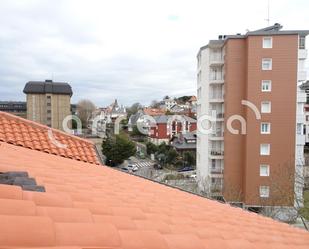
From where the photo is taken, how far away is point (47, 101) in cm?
3734

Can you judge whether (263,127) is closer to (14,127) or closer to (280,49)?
(280,49)

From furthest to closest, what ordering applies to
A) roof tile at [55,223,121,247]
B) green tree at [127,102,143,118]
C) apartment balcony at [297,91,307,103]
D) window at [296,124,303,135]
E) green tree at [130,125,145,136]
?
green tree at [127,102,143,118]
green tree at [130,125,145,136]
window at [296,124,303,135]
apartment balcony at [297,91,307,103]
roof tile at [55,223,121,247]

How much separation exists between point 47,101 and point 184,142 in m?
18.6

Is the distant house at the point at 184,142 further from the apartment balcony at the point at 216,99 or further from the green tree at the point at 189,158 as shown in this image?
the apartment balcony at the point at 216,99

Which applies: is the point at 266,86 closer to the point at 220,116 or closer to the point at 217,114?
the point at 220,116

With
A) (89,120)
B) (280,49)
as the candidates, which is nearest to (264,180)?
(280,49)

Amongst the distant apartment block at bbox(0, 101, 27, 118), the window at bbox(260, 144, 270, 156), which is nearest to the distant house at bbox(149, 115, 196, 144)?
the distant apartment block at bbox(0, 101, 27, 118)

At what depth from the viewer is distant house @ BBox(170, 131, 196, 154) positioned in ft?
133

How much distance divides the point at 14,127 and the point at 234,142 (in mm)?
17725

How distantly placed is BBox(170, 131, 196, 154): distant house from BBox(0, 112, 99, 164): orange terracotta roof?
34.0 metres

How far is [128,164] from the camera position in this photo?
1487 inches

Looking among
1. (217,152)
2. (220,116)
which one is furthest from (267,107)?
(217,152)

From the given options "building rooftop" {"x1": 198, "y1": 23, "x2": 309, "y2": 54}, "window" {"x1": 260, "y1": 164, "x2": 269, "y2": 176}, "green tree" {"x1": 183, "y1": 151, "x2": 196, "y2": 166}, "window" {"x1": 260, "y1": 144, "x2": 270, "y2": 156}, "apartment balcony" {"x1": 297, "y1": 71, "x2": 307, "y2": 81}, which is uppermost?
"building rooftop" {"x1": 198, "y1": 23, "x2": 309, "y2": 54}

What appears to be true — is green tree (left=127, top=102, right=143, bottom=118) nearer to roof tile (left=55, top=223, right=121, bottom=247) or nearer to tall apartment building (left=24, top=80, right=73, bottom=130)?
tall apartment building (left=24, top=80, right=73, bottom=130)
